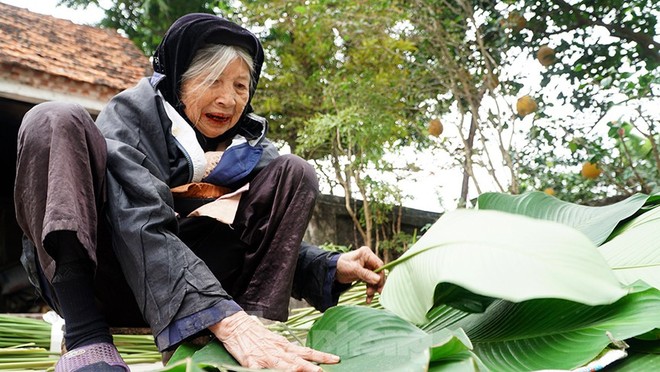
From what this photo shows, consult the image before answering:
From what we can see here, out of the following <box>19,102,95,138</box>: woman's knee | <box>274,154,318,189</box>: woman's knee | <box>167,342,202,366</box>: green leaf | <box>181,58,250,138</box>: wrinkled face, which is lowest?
<box>167,342,202,366</box>: green leaf

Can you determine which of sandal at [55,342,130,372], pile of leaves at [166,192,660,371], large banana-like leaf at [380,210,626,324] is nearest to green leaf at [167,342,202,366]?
pile of leaves at [166,192,660,371]

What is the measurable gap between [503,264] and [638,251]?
0.37 m

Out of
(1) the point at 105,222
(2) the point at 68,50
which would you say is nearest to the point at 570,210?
(1) the point at 105,222

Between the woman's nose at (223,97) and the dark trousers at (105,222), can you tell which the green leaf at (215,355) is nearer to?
the dark trousers at (105,222)

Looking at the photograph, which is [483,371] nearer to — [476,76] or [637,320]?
[637,320]

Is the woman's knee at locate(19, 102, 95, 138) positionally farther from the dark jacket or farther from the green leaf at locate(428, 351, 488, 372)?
the green leaf at locate(428, 351, 488, 372)

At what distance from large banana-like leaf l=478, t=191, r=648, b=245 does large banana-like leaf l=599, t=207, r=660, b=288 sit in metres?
0.03

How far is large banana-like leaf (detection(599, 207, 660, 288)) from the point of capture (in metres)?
0.90

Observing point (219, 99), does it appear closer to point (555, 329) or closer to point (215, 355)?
point (215, 355)

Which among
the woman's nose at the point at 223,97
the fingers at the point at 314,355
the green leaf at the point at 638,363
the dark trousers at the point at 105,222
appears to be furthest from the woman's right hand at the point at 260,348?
the woman's nose at the point at 223,97

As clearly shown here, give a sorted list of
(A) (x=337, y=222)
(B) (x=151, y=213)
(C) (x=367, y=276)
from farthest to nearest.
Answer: (A) (x=337, y=222) → (C) (x=367, y=276) → (B) (x=151, y=213)

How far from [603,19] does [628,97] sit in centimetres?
77

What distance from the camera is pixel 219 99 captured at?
57.9 inches

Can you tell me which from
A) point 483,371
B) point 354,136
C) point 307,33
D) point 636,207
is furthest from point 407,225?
point 483,371
